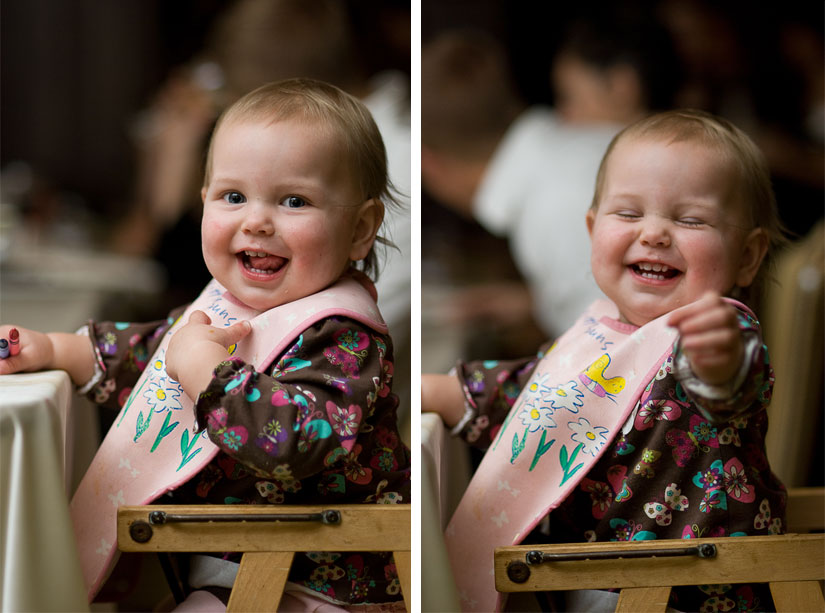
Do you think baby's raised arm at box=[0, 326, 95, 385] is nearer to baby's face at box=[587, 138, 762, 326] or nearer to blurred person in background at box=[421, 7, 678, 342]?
blurred person in background at box=[421, 7, 678, 342]

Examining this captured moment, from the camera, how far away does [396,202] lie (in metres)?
1.25

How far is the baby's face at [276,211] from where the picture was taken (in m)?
1.12

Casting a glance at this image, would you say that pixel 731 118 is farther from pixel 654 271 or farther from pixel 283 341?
pixel 283 341

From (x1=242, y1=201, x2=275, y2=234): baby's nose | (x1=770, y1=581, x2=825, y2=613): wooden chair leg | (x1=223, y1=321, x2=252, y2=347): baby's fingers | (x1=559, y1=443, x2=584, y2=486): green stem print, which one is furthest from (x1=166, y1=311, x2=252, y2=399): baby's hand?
(x1=770, y1=581, x2=825, y2=613): wooden chair leg

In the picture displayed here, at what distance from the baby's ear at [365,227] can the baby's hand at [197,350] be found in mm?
→ 166

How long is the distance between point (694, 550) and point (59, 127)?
3.67ft

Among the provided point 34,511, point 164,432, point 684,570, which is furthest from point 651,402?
point 34,511

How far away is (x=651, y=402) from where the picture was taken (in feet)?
3.67

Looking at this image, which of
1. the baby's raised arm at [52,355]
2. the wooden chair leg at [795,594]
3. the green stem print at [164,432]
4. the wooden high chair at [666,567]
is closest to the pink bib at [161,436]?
the green stem print at [164,432]

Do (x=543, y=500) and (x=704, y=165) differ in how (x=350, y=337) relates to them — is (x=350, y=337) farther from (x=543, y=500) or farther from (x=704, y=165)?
(x=704, y=165)

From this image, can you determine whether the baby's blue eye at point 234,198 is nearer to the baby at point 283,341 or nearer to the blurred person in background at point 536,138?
the baby at point 283,341

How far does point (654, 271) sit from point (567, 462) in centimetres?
26

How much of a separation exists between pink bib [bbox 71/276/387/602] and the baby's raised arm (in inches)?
4.0

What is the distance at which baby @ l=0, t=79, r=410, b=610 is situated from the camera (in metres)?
1.11
